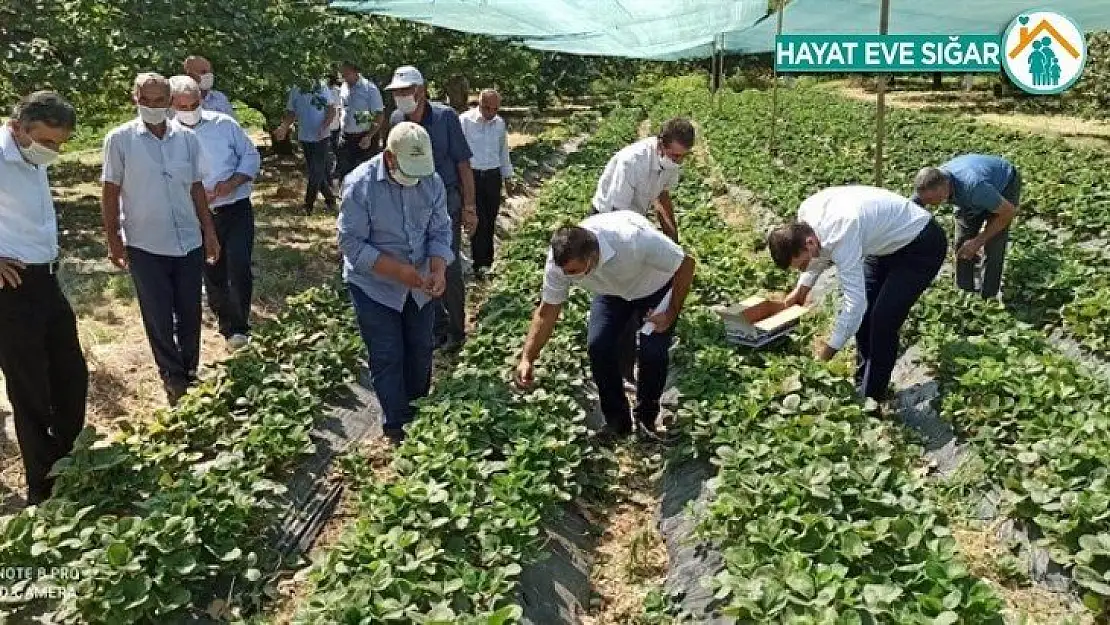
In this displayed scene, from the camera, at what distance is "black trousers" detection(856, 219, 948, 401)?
206 inches

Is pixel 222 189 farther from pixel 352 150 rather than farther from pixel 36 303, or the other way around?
Answer: pixel 352 150

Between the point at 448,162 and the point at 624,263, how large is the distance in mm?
2319

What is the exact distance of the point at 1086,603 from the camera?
131 inches

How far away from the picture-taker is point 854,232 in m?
4.80

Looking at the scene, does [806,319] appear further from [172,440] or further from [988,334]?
[172,440]

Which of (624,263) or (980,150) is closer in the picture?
(624,263)

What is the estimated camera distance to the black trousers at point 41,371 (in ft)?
14.0

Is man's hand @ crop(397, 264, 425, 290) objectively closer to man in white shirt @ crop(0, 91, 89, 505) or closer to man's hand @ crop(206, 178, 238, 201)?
man in white shirt @ crop(0, 91, 89, 505)

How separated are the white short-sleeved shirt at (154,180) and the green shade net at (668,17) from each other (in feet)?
16.8

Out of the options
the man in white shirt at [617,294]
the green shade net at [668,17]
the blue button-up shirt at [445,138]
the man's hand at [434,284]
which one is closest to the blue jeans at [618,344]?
the man in white shirt at [617,294]

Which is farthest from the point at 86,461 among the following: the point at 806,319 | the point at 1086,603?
the point at 806,319

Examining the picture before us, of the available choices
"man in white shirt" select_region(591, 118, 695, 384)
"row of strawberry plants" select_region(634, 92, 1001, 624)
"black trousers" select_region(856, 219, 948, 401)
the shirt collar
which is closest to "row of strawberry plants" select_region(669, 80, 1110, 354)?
"black trousers" select_region(856, 219, 948, 401)

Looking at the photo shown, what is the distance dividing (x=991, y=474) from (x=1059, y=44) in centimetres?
1561

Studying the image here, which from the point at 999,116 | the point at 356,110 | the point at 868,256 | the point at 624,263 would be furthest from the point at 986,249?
the point at 999,116
